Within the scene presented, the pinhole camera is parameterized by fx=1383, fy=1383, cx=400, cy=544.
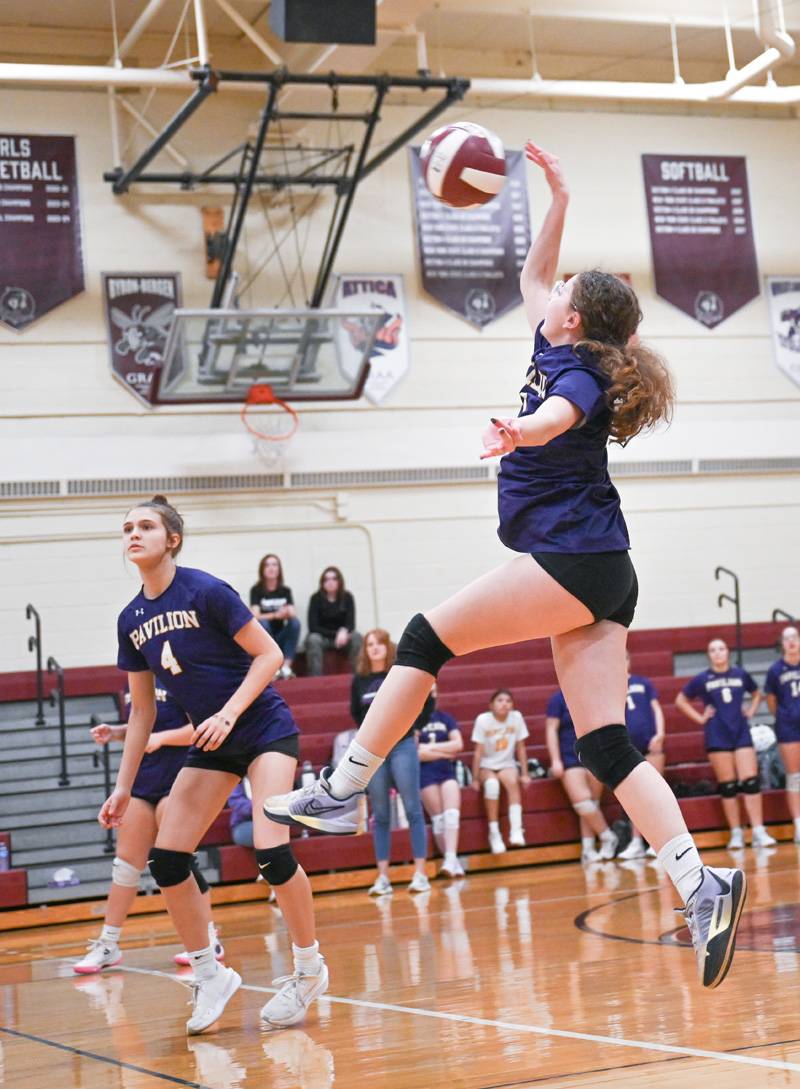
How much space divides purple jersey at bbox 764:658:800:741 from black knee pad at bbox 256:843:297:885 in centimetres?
769

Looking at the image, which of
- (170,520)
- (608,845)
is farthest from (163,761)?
(608,845)

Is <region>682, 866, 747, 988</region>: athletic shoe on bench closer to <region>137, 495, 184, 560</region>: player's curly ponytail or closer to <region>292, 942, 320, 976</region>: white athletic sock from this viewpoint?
<region>292, 942, 320, 976</region>: white athletic sock

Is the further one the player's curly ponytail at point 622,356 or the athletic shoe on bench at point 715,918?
the player's curly ponytail at point 622,356

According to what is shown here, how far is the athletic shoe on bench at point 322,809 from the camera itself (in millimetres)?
3959

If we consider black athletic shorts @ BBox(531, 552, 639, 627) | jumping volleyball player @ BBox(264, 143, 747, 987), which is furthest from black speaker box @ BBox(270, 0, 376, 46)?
black athletic shorts @ BBox(531, 552, 639, 627)

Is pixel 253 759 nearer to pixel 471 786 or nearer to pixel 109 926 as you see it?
pixel 109 926

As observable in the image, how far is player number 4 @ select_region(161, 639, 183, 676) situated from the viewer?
17.0 ft

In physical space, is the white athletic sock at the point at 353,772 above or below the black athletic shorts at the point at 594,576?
below

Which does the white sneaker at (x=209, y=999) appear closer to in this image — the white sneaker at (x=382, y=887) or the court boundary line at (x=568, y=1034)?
the court boundary line at (x=568, y=1034)

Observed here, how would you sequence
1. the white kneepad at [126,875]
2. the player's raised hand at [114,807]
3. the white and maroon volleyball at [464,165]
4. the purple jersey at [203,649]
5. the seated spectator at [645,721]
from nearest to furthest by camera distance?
the white and maroon volleyball at [464,165] < the purple jersey at [203,649] < the player's raised hand at [114,807] < the white kneepad at [126,875] < the seated spectator at [645,721]

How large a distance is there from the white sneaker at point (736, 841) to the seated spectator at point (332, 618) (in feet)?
14.5

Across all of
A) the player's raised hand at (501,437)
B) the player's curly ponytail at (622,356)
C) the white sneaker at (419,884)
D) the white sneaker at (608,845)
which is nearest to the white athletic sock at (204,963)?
the player's curly ponytail at (622,356)

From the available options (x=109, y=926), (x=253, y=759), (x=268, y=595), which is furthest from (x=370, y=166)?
(x=253, y=759)

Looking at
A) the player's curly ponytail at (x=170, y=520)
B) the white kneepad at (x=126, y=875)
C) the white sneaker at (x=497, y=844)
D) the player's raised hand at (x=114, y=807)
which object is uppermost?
the player's curly ponytail at (x=170, y=520)
